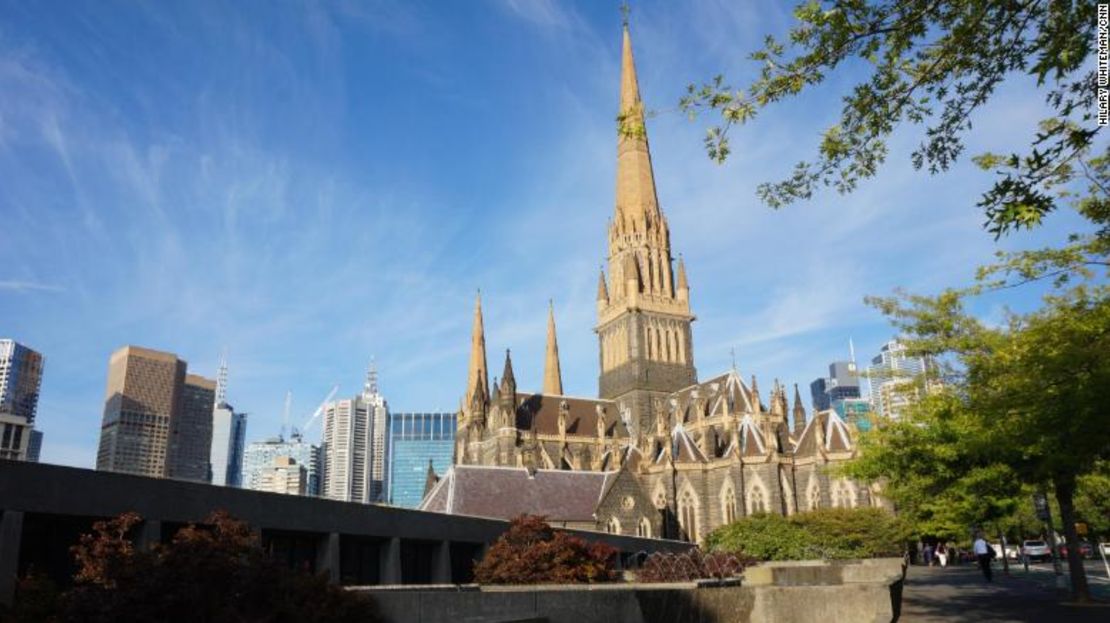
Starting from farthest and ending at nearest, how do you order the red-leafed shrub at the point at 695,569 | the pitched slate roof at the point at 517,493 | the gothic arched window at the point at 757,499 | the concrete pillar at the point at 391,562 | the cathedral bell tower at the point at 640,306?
the cathedral bell tower at the point at 640,306 → the gothic arched window at the point at 757,499 → the pitched slate roof at the point at 517,493 → the red-leafed shrub at the point at 695,569 → the concrete pillar at the point at 391,562

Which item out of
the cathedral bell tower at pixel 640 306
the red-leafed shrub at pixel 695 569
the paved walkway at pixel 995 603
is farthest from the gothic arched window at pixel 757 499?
the red-leafed shrub at pixel 695 569

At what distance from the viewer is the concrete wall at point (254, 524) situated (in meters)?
13.5

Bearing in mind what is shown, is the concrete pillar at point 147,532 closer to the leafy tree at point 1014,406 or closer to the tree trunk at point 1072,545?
the leafy tree at point 1014,406

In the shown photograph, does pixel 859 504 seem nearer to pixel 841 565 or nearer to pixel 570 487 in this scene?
pixel 570 487

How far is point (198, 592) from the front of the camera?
8258mm

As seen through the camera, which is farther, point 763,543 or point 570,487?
point 570,487

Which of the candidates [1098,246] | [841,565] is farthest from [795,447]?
[1098,246]

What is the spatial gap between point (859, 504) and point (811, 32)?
51.1 meters

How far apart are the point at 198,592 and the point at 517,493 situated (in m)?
39.2

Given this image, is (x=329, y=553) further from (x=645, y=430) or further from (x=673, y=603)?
(x=645, y=430)

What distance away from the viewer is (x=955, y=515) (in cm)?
3700

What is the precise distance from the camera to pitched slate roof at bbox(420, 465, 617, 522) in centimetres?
4425

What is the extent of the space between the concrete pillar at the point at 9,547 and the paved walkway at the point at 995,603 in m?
15.7

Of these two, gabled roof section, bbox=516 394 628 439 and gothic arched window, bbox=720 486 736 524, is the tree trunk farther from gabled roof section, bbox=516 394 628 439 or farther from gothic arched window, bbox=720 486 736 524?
gabled roof section, bbox=516 394 628 439
